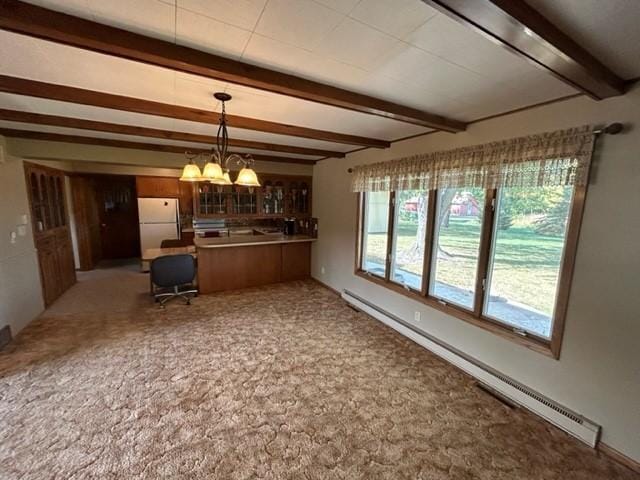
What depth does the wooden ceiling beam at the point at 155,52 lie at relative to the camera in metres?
1.13

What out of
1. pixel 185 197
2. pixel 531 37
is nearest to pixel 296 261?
pixel 185 197

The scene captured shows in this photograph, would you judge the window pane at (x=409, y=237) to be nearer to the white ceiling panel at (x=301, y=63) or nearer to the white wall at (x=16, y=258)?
the white ceiling panel at (x=301, y=63)

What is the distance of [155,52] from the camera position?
4.39 feet

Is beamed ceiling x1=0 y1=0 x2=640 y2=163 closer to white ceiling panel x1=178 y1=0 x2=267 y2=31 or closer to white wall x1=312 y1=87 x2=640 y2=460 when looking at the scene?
white ceiling panel x1=178 y1=0 x2=267 y2=31

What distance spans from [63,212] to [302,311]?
4.59 metres

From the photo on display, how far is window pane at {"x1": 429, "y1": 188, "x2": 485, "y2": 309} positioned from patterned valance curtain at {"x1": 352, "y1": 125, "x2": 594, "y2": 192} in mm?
201

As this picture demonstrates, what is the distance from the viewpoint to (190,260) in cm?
407

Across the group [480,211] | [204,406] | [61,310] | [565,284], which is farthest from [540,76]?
[61,310]

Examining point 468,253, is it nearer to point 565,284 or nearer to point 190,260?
point 565,284

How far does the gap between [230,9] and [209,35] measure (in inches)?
9.4

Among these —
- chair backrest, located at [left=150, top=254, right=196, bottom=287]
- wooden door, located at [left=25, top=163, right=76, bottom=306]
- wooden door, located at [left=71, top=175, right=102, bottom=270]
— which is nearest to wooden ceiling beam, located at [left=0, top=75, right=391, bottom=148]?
chair backrest, located at [left=150, top=254, right=196, bottom=287]

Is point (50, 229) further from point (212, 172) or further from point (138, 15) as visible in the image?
point (138, 15)

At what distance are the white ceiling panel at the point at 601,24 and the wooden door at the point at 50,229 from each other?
542 cm

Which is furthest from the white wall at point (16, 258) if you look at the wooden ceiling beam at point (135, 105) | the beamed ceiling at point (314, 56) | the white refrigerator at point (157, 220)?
the white refrigerator at point (157, 220)
